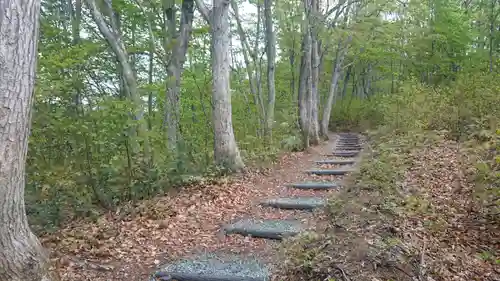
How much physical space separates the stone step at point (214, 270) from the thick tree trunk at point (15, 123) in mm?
1246

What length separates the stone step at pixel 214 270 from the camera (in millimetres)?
3607

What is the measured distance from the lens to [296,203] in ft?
19.2

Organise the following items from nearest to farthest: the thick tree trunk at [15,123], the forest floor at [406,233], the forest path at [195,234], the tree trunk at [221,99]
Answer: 1. the thick tree trunk at [15,123]
2. the forest floor at [406,233]
3. the forest path at [195,234]
4. the tree trunk at [221,99]

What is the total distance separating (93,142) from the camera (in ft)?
17.3

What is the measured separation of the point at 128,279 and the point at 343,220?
259 cm

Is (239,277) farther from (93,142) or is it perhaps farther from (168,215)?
(93,142)

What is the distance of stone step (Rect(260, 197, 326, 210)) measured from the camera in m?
5.73

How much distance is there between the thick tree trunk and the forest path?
0.68 metres

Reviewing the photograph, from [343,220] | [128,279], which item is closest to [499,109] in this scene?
[343,220]

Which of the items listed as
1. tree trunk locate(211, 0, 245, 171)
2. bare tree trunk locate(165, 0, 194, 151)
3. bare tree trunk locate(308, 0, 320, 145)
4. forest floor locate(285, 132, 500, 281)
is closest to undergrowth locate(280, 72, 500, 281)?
forest floor locate(285, 132, 500, 281)

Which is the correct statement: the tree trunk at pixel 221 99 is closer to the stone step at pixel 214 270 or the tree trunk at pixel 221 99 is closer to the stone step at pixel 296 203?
the stone step at pixel 296 203

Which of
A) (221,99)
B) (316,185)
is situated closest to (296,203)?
(316,185)

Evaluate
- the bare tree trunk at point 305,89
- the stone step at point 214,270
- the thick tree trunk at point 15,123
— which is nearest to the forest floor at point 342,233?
the stone step at point 214,270

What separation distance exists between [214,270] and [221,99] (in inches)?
173
